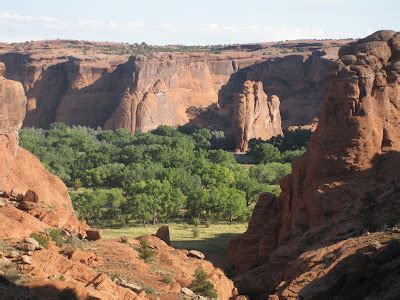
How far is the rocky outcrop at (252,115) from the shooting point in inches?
4422

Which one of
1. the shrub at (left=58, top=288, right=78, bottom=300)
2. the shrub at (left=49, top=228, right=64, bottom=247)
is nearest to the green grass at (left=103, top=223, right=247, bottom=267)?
the shrub at (left=49, top=228, right=64, bottom=247)

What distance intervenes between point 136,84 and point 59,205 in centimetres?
8811

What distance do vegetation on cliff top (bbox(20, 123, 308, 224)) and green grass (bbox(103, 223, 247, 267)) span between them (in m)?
2.68

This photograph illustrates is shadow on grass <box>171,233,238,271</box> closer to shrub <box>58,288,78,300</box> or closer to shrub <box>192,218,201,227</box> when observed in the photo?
shrub <box>192,218,201,227</box>

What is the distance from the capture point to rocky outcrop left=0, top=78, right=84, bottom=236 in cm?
3897

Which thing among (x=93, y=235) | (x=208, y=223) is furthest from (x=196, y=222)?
(x=93, y=235)

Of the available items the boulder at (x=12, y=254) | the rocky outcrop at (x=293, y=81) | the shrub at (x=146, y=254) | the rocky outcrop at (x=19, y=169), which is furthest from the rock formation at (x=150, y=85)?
the boulder at (x=12, y=254)

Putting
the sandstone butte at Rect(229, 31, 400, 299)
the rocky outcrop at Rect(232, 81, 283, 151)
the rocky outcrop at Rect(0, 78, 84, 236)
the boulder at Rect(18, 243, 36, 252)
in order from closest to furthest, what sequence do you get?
the boulder at Rect(18, 243, 36, 252) → the sandstone butte at Rect(229, 31, 400, 299) → the rocky outcrop at Rect(0, 78, 84, 236) → the rocky outcrop at Rect(232, 81, 283, 151)

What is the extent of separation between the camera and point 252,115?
373ft

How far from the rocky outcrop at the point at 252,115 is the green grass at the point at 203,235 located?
50225 mm

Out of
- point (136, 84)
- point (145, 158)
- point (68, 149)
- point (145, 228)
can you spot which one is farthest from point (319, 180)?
point (136, 84)

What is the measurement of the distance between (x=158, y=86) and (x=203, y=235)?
78.3 m

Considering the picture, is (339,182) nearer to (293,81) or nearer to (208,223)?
(208,223)

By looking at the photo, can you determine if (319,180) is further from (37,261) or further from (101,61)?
(101,61)
